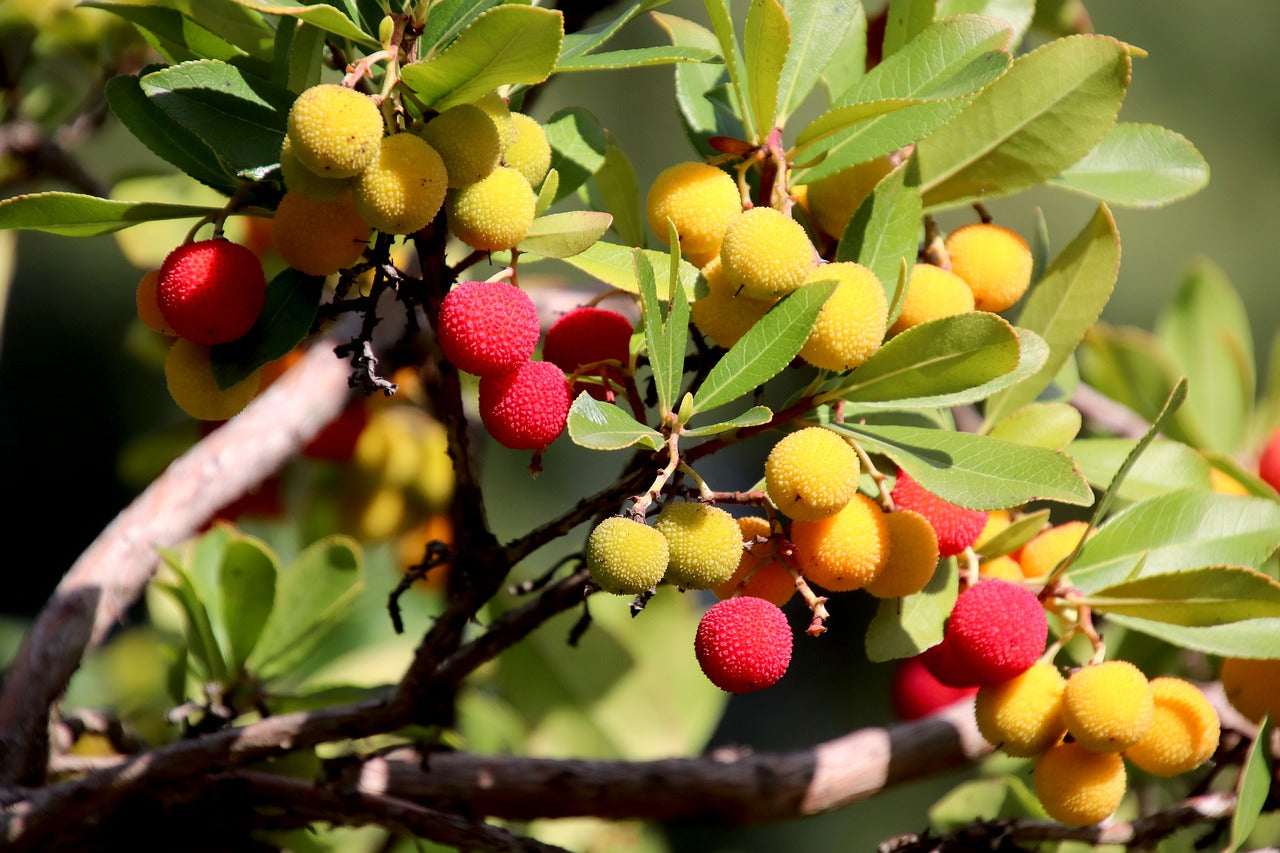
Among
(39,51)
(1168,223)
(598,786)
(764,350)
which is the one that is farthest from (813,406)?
(1168,223)

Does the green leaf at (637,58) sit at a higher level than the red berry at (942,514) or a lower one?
higher

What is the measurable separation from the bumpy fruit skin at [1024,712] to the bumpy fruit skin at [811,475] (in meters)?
0.23

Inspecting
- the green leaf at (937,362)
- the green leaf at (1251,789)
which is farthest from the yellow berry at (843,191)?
the green leaf at (1251,789)

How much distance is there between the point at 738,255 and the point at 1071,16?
81 centimetres

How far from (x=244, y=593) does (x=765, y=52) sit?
75cm

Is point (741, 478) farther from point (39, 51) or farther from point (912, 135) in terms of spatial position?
point (912, 135)

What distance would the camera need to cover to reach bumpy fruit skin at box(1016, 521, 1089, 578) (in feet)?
2.92

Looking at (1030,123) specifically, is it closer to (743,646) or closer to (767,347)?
(767,347)

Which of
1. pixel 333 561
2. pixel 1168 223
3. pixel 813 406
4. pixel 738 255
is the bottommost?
pixel 1168 223

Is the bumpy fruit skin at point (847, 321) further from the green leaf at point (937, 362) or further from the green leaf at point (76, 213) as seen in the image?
the green leaf at point (76, 213)

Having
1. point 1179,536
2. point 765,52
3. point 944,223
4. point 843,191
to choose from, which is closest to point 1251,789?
point 1179,536

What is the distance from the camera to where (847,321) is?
679 millimetres

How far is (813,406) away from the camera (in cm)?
74

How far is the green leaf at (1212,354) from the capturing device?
1498mm
